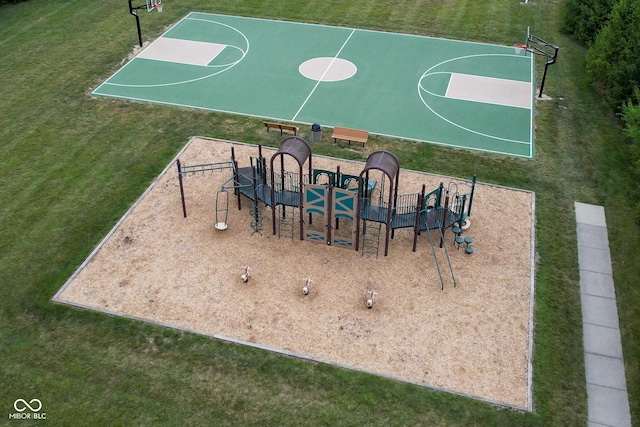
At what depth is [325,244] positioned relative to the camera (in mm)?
20516

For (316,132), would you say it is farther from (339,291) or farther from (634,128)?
(634,128)

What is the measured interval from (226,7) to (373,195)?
2014cm

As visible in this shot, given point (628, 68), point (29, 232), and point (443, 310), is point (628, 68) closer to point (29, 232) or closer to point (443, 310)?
point (443, 310)

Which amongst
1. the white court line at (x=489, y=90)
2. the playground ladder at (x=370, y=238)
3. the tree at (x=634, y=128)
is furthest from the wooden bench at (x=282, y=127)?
the tree at (x=634, y=128)

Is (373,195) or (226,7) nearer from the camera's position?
(373,195)

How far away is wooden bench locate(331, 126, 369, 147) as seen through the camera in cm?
2452

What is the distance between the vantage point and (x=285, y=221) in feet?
70.3

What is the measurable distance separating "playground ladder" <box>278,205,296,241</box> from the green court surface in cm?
591

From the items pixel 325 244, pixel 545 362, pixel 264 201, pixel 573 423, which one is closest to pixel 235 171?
pixel 264 201

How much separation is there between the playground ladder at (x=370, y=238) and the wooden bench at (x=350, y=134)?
442 cm

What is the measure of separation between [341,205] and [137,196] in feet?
25.2

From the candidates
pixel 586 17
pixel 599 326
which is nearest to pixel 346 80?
pixel 586 17

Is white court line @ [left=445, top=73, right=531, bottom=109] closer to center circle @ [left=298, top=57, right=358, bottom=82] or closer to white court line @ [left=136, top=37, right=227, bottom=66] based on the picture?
center circle @ [left=298, top=57, right=358, bottom=82]

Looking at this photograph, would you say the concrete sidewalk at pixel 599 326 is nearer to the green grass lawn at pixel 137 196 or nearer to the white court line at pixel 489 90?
the green grass lawn at pixel 137 196
